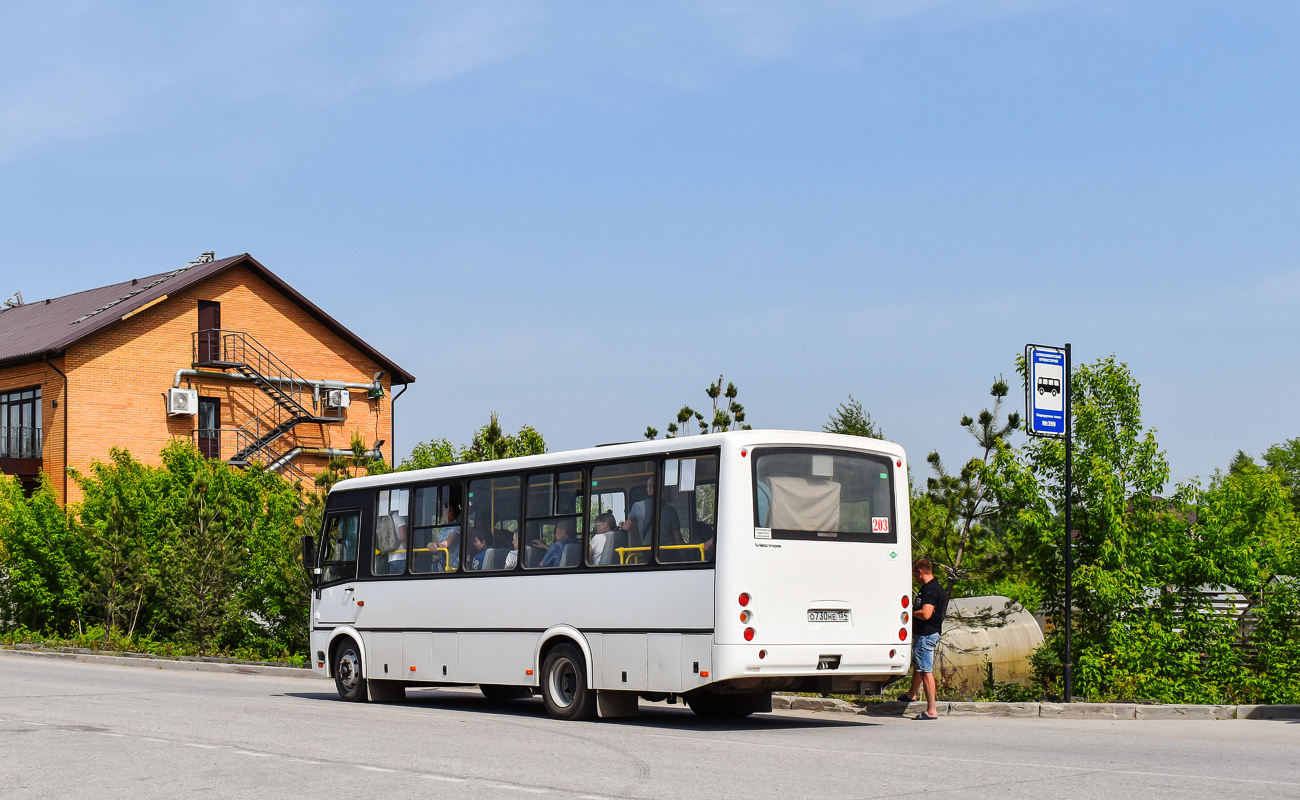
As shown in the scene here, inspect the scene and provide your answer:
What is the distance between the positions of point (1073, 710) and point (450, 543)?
7.46 metres

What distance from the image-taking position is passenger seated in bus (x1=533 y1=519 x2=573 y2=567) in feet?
48.7

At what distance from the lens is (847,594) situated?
1376cm

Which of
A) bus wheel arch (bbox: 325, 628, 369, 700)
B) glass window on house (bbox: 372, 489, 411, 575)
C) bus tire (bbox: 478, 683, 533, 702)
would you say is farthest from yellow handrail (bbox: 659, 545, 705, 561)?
bus wheel arch (bbox: 325, 628, 369, 700)

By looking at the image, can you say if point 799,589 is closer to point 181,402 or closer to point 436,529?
point 436,529

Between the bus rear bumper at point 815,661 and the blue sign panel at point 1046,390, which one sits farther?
the blue sign panel at point 1046,390

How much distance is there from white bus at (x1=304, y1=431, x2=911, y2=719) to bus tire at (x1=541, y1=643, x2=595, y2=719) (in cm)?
2

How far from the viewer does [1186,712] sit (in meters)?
15.6

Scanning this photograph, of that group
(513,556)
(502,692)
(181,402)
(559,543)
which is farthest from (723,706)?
(181,402)

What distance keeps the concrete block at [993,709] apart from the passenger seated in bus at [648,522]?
449 cm

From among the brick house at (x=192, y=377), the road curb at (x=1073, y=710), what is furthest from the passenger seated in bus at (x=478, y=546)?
the brick house at (x=192, y=377)

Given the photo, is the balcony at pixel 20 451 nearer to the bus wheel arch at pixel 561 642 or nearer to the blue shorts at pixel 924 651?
the bus wheel arch at pixel 561 642

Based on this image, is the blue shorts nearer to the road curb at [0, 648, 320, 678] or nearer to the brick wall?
the road curb at [0, 648, 320, 678]

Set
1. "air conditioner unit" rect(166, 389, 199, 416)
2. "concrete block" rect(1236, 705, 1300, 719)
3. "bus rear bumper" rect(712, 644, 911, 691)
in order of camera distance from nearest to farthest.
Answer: "bus rear bumper" rect(712, 644, 911, 691) < "concrete block" rect(1236, 705, 1300, 719) < "air conditioner unit" rect(166, 389, 199, 416)

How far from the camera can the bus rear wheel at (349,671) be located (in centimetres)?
1767
